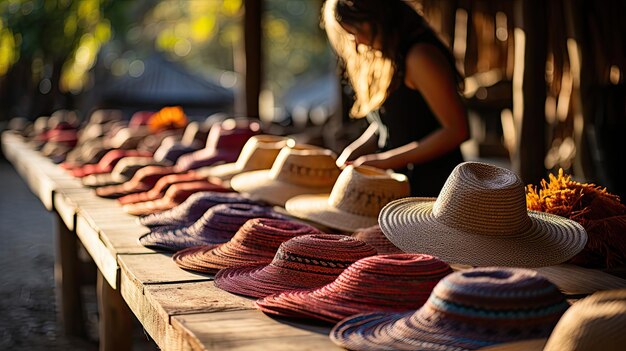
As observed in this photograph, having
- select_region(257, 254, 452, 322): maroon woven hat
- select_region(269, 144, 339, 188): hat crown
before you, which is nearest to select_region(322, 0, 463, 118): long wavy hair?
select_region(269, 144, 339, 188): hat crown

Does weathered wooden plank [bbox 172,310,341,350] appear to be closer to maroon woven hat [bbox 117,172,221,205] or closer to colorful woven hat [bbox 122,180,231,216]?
colorful woven hat [bbox 122,180,231,216]

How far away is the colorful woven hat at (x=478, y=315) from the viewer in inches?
62.1

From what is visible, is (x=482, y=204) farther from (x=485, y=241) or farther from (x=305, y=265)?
(x=305, y=265)

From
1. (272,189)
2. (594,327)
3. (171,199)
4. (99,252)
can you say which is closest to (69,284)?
(171,199)

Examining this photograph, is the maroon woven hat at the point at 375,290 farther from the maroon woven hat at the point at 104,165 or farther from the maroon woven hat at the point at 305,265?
the maroon woven hat at the point at 104,165

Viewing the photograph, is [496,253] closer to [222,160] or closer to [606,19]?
[222,160]

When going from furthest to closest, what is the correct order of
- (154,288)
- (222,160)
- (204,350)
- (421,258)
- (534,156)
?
(534,156), (222,160), (154,288), (421,258), (204,350)

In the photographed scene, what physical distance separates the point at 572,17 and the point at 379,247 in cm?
533

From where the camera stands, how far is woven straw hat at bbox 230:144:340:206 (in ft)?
11.4

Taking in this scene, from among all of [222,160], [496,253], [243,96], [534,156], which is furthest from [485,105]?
[496,253]

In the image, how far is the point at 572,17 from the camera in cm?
737

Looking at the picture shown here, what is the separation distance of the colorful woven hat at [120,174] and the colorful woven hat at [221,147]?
0.59 ft

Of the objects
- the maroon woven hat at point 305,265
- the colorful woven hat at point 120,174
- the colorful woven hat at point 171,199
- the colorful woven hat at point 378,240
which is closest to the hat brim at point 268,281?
the maroon woven hat at point 305,265

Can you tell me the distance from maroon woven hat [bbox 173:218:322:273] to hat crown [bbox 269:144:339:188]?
931 millimetres
